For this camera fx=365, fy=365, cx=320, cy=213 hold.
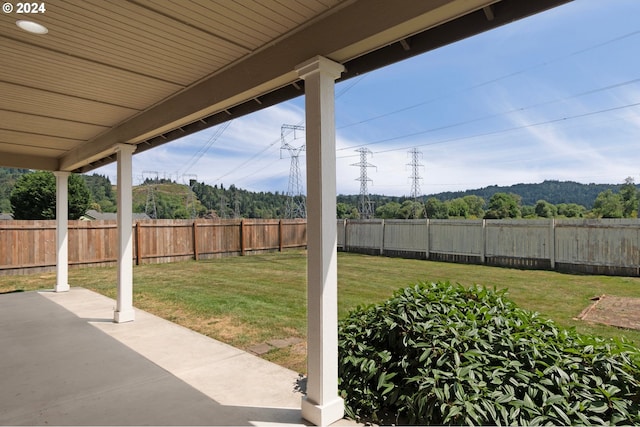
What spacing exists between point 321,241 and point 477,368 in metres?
1.21

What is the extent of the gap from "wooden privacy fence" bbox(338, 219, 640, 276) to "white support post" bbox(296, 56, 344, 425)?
344 inches

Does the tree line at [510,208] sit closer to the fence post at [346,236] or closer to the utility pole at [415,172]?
the utility pole at [415,172]

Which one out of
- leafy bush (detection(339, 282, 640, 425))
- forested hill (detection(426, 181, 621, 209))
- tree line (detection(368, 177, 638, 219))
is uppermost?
forested hill (detection(426, 181, 621, 209))

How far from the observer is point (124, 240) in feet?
15.7

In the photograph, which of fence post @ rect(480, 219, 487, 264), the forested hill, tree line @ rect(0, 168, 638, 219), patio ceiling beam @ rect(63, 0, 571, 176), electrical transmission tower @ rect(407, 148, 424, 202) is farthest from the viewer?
electrical transmission tower @ rect(407, 148, 424, 202)

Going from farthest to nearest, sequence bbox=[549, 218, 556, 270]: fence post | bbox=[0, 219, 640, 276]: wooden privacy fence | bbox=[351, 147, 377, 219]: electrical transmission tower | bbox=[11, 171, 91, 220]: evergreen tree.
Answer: bbox=[351, 147, 377, 219]: electrical transmission tower, bbox=[11, 171, 91, 220]: evergreen tree, bbox=[549, 218, 556, 270]: fence post, bbox=[0, 219, 640, 276]: wooden privacy fence

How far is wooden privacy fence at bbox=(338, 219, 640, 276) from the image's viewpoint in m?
8.22

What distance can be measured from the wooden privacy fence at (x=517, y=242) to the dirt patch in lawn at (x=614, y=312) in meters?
3.03

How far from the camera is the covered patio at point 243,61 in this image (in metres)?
2.03

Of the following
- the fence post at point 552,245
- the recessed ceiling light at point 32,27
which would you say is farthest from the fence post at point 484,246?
the recessed ceiling light at point 32,27

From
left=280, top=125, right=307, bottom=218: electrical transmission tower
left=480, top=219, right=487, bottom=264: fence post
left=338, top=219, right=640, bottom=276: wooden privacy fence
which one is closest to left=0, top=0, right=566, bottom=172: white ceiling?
left=338, top=219, right=640, bottom=276: wooden privacy fence

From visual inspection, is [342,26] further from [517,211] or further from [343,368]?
[517,211]

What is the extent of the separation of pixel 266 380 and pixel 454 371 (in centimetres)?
157

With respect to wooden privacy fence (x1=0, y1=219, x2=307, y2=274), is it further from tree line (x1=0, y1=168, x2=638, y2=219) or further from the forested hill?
the forested hill
